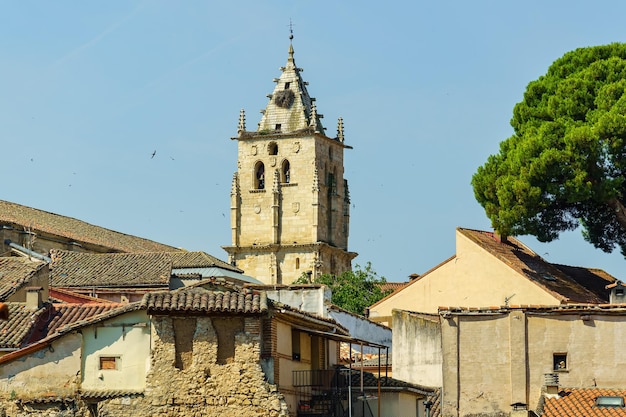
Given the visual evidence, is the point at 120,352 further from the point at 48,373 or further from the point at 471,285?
the point at 471,285

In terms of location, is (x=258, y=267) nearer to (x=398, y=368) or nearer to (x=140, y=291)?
(x=140, y=291)

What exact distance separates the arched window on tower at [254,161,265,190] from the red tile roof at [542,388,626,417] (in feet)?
278

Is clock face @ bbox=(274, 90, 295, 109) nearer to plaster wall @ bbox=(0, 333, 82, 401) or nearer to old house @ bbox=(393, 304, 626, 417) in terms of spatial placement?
old house @ bbox=(393, 304, 626, 417)

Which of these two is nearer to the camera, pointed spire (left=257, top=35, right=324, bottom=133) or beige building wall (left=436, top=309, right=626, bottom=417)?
beige building wall (left=436, top=309, right=626, bottom=417)

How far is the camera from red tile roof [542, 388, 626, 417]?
34.1 m

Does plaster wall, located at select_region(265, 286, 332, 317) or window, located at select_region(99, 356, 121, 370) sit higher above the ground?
plaster wall, located at select_region(265, 286, 332, 317)

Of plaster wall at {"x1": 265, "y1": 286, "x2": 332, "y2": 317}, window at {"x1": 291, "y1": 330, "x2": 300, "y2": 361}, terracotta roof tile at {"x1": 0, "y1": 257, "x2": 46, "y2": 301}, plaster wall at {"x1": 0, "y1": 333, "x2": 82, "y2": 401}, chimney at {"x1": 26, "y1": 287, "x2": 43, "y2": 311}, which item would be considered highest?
terracotta roof tile at {"x1": 0, "y1": 257, "x2": 46, "y2": 301}

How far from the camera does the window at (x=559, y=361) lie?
35.9 meters

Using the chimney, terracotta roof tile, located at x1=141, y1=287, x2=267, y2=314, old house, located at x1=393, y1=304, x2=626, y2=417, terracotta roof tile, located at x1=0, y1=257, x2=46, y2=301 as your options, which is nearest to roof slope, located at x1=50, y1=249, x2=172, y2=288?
terracotta roof tile, located at x1=0, y1=257, x2=46, y2=301

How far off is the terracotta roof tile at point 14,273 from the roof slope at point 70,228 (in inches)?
1361

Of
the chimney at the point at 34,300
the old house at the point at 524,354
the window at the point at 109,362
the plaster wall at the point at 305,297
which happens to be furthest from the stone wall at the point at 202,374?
the plaster wall at the point at 305,297

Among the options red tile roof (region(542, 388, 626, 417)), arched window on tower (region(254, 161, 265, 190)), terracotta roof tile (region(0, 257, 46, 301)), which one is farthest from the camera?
arched window on tower (region(254, 161, 265, 190))

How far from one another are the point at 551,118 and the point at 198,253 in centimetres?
2060

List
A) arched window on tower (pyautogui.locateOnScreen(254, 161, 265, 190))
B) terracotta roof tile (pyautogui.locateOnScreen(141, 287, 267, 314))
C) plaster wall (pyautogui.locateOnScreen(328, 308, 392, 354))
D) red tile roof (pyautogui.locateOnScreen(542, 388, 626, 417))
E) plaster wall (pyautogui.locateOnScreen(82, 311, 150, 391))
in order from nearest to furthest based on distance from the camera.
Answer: terracotta roof tile (pyautogui.locateOnScreen(141, 287, 267, 314)) → plaster wall (pyautogui.locateOnScreen(82, 311, 150, 391)) → red tile roof (pyautogui.locateOnScreen(542, 388, 626, 417)) → plaster wall (pyautogui.locateOnScreen(328, 308, 392, 354)) → arched window on tower (pyautogui.locateOnScreen(254, 161, 265, 190))
